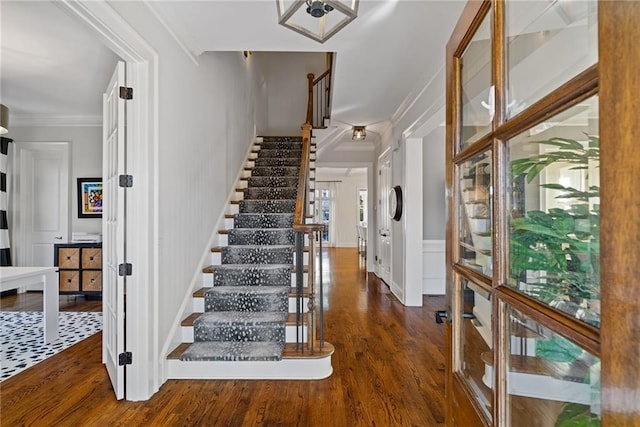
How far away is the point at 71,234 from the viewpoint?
5.28 meters

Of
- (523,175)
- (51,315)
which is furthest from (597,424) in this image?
(51,315)

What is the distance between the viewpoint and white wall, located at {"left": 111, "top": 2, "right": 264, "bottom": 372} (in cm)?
241

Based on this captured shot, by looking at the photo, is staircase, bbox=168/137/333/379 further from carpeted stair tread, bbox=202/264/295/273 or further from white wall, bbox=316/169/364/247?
white wall, bbox=316/169/364/247

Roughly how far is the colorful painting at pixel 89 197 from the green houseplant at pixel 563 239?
5799 millimetres

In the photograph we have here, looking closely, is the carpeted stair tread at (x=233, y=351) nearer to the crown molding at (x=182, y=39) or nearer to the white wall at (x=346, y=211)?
the crown molding at (x=182, y=39)

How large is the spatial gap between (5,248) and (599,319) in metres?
6.77

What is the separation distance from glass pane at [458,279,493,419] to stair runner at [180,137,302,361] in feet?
5.54

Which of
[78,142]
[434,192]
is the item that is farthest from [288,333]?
[78,142]

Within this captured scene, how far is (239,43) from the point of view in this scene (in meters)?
2.90

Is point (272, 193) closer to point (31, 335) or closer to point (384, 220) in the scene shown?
point (384, 220)

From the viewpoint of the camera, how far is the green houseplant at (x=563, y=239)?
0.56 metres

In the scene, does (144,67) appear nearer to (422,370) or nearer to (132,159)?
(132,159)

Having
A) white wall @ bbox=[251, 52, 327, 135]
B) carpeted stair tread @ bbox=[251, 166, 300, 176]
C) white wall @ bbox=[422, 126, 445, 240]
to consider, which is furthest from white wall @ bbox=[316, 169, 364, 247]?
white wall @ bbox=[422, 126, 445, 240]

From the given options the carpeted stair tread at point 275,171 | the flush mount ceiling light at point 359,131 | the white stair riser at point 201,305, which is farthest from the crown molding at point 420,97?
the white stair riser at point 201,305
